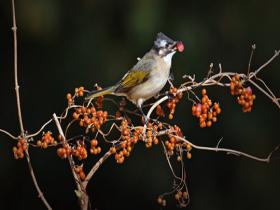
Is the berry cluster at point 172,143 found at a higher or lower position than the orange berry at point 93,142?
lower

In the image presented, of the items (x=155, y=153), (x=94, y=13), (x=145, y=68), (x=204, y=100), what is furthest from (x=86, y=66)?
(x=204, y=100)

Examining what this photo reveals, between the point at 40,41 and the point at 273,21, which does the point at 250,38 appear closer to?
the point at 273,21

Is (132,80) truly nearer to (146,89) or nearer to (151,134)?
(146,89)

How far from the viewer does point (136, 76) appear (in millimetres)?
3863

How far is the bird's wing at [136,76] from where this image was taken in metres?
3.77

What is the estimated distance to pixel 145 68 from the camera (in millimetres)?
3924

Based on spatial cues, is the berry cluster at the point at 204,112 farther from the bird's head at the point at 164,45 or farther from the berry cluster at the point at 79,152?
the bird's head at the point at 164,45

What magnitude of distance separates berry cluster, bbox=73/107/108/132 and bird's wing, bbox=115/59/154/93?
1182mm

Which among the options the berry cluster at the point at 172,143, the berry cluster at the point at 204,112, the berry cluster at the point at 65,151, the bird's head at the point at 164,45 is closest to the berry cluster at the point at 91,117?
the berry cluster at the point at 65,151

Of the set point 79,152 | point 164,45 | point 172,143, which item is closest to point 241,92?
point 172,143

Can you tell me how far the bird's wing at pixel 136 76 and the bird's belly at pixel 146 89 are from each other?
3cm

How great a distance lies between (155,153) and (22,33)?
1565mm

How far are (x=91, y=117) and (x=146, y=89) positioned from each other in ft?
4.32

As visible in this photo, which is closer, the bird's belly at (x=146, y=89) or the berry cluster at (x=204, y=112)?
the berry cluster at (x=204, y=112)
